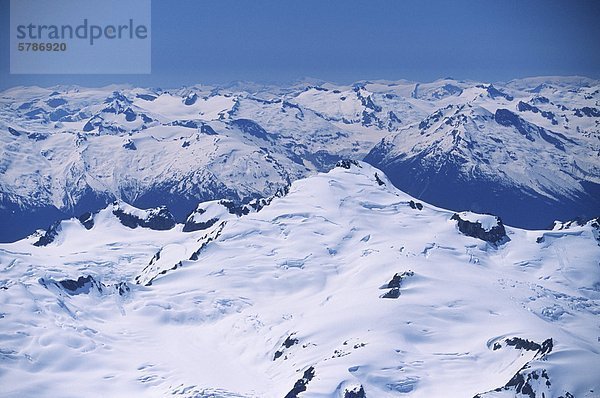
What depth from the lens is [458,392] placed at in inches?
7859

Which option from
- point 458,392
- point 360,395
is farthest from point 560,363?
point 360,395

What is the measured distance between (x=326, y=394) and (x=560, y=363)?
5514 centimetres

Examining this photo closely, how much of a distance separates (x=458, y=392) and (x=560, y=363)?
2477 cm

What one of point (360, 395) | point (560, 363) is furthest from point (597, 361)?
point (360, 395)

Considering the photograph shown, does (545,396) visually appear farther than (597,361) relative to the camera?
No

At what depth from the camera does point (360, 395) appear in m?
200

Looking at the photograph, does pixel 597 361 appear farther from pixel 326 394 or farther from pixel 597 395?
pixel 326 394

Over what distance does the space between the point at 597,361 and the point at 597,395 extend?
56.0 ft

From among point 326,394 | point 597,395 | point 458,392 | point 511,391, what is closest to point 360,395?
point 326,394

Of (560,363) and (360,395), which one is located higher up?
(560,363)

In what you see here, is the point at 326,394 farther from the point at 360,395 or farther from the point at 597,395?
the point at 597,395

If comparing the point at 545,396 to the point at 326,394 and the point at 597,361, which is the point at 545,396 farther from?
the point at 326,394

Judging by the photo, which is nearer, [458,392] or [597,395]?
[597,395]

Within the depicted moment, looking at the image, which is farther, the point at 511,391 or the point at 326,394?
the point at 326,394
